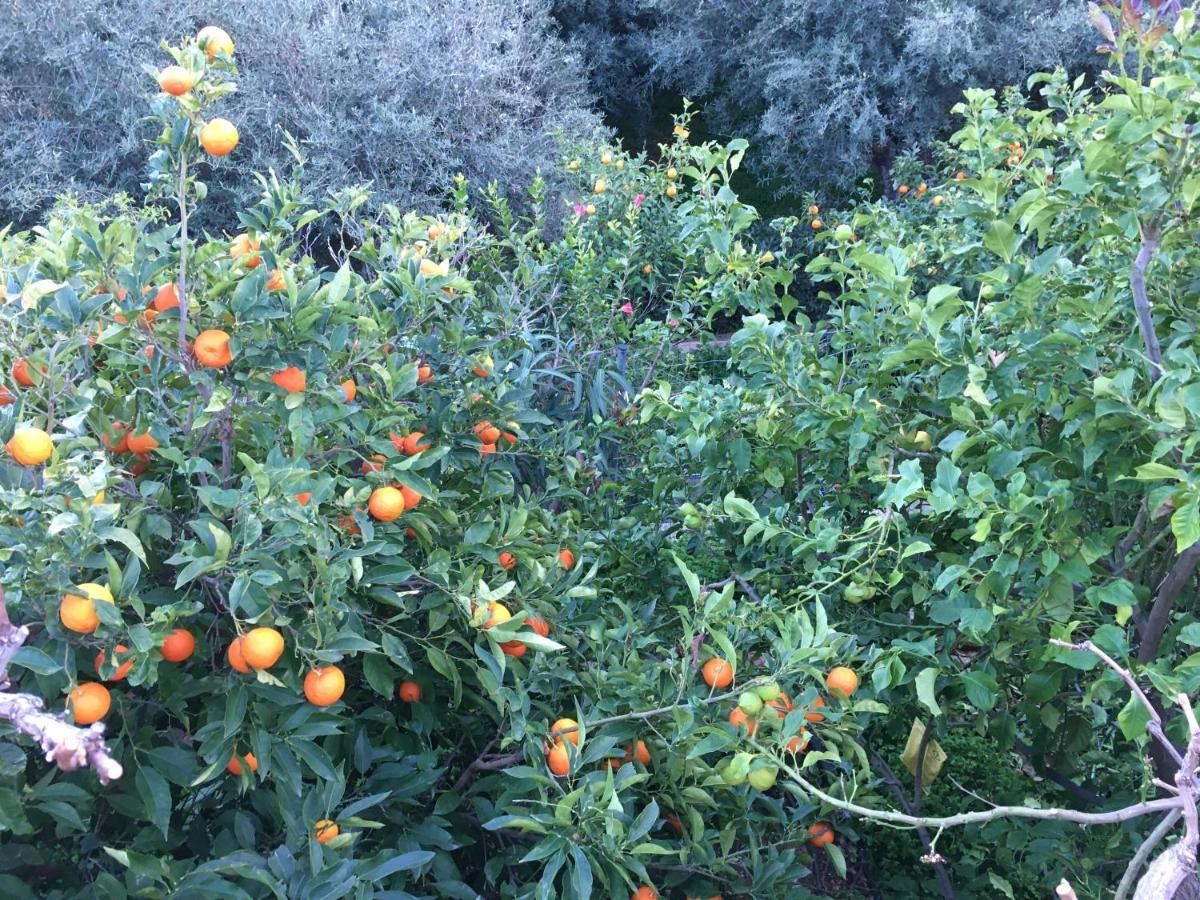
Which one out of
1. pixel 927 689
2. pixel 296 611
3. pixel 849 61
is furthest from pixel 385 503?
pixel 849 61

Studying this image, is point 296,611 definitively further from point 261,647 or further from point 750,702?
point 750,702

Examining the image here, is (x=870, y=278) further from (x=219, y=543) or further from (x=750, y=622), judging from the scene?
(x=219, y=543)

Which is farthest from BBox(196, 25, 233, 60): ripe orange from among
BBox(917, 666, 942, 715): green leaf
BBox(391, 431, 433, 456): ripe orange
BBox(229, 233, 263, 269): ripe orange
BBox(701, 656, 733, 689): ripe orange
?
BBox(917, 666, 942, 715): green leaf

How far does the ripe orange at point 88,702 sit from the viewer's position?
1.05 meters

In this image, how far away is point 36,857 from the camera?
46.6 inches

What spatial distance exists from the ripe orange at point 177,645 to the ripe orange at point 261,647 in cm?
10

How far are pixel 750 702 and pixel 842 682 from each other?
0.72ft

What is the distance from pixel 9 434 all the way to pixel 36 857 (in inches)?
20.8

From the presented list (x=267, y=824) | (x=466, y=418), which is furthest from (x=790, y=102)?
(x=267, y=824)

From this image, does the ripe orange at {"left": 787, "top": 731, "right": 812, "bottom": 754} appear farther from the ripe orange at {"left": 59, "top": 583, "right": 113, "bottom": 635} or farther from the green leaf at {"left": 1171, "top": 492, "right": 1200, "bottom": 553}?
the ripe orange at {"left": 59, "top": 583, "right": 113, "bottom": 635}

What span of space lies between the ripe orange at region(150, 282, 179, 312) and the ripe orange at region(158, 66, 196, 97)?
250 mm

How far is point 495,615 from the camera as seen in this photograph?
129 cm

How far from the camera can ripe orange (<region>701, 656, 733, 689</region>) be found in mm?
1333

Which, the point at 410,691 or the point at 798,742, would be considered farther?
the point at 410,691
